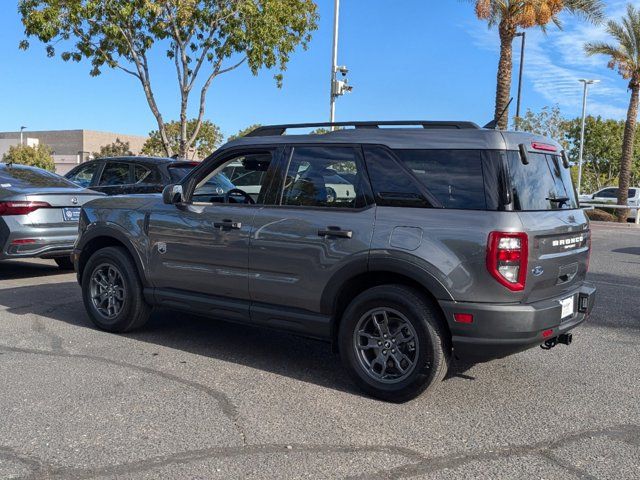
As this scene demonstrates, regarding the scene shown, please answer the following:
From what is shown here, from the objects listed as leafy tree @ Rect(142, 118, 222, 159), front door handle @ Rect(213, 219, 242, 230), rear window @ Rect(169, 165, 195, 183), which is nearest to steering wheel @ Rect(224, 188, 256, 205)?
front door handle @ Rect(213, 219, 242, 230)

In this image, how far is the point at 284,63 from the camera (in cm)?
1955

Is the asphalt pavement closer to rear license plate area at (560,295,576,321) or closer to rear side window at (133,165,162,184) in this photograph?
rear license plate area at (560,295,576,321)

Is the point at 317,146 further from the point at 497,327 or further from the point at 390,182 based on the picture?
the point at 497,327

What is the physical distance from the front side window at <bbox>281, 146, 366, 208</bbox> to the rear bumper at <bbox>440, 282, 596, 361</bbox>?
3.66 ft

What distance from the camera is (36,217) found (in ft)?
27.8

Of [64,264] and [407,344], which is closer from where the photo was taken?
[407,344]

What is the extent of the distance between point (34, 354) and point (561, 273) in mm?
4339

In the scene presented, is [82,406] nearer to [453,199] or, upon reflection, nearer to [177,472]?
[177,472]

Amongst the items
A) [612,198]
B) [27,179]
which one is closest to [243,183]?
[27,179]

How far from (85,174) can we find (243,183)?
6.68m

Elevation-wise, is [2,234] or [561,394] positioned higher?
[2,234]

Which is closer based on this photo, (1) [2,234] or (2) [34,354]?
(2) [34,354]

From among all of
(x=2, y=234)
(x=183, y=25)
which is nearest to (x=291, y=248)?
(x=2, y=234)

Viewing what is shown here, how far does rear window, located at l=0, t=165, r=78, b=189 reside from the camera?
29.1ft
